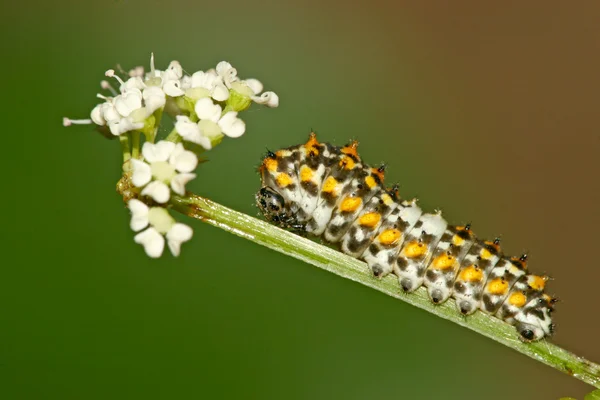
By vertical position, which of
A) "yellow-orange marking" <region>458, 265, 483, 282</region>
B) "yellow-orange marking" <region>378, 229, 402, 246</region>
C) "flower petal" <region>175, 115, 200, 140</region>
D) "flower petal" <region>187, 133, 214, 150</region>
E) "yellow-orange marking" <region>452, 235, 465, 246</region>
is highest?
"yellow-orange marking" <region>452, 235, 465, 246</region>

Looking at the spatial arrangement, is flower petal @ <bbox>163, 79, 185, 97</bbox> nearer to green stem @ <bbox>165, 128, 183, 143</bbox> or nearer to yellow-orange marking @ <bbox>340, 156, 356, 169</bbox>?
green stem @ <bbox>165, 128, 183, 143</bbox>

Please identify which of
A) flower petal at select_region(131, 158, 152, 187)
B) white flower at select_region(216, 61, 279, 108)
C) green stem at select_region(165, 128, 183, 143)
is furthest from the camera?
white flower at select_region(216, 61, 279, 108)

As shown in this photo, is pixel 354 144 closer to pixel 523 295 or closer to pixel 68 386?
pixel 523 295

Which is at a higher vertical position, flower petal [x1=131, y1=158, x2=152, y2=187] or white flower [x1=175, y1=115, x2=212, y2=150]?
white flower [x1=175, y1=115, x2=212, y2=150]

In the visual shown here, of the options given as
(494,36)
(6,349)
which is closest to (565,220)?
(494,36)

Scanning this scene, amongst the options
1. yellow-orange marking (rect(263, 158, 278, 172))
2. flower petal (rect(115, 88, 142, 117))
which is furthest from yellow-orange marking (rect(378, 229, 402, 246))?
flower petal (rect(115, 88, 142, 117))

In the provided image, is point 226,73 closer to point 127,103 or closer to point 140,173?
point 127,103
